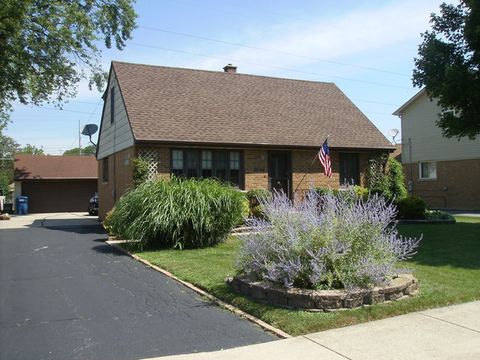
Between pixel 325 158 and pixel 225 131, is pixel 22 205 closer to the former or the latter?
pixel 225 131

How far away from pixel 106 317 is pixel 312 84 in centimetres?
2098

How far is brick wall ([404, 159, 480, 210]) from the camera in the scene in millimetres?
29234

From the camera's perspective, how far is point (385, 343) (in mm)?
5441

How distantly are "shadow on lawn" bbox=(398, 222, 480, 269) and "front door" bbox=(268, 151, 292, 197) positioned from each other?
4898 mm

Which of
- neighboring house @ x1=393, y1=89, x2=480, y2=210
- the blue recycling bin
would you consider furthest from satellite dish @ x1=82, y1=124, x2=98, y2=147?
neighboring house @ x1=393, y1=89, x2=480, y2=210

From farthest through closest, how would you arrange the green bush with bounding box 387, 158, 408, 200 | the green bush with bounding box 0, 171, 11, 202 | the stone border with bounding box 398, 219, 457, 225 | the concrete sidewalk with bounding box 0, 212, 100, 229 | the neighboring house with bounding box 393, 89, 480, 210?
1. the green bush with bounding box 0, 171, 11, 202
2. the neighboring house with bounding box 393, 89, 480, 210
3. the concrete sidewalk with bounding box 0, 212, 100, 229
4. the green bush with bounding box 387, 158, 408, 200
5. the stone border with bounding box 398, 219, 457, 225

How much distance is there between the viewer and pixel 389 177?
2175cm

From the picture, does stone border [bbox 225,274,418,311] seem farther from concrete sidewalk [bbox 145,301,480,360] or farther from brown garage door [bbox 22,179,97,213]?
brown garage door [bbox 22,179,97,213]

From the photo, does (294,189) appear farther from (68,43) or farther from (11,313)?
(11,313)

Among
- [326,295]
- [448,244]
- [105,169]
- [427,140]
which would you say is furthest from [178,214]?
[427,140]

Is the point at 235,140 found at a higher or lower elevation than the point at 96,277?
higher

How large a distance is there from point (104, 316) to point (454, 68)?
1286 centimetres

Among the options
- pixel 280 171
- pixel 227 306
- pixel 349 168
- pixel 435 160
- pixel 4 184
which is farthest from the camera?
pixel 4 184

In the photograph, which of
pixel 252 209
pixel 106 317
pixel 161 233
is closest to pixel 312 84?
pixel 252 209
